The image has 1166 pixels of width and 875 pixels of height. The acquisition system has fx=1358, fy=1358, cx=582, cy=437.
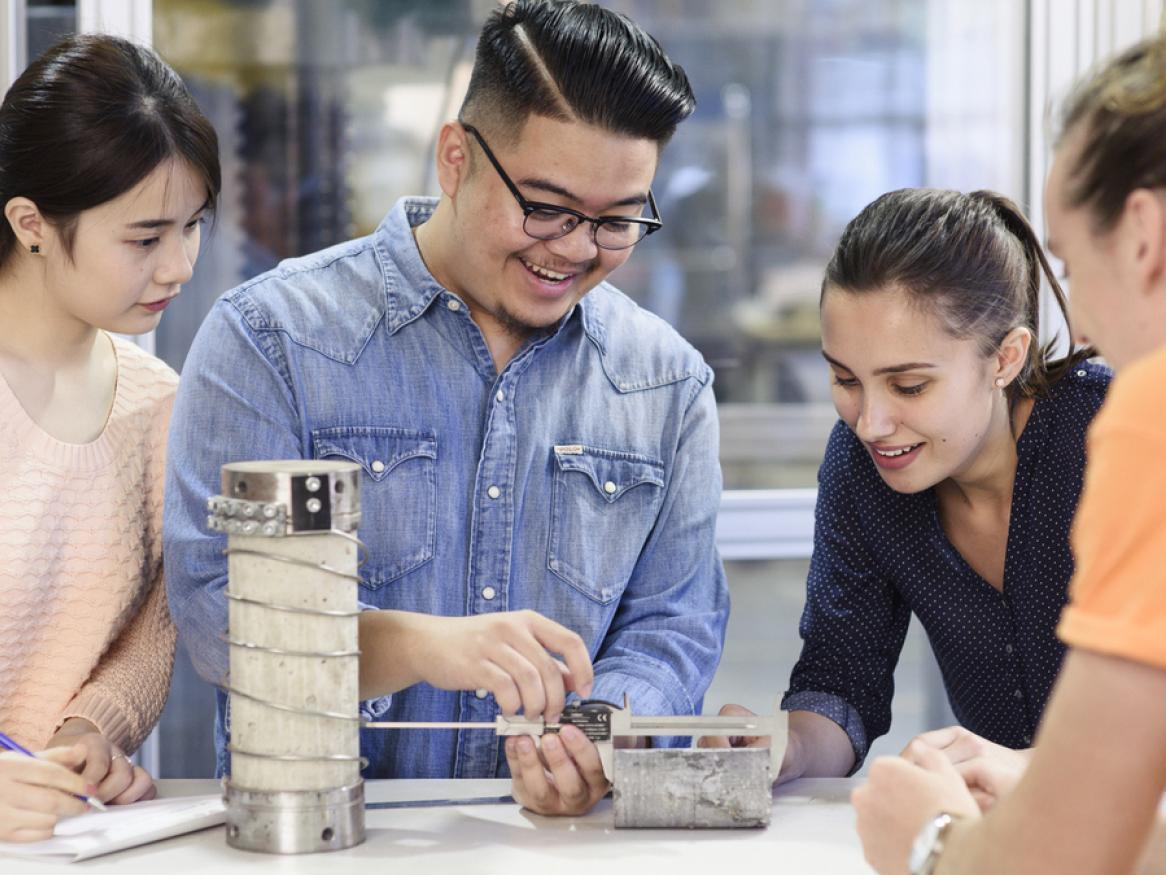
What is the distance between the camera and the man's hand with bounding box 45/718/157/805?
1320 millimetres

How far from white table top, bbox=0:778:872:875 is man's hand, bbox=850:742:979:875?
0.14 metres

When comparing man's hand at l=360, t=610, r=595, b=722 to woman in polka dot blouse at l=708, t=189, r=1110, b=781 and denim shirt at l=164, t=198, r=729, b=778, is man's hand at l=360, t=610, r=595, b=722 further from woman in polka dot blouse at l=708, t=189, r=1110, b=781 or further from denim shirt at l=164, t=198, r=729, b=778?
woman in polka dot blouse at l=708, t=189, r=1110, b=781

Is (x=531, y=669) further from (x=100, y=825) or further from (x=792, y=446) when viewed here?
(x=792, y=446)

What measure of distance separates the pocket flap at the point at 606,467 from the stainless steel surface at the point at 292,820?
585 millimetres

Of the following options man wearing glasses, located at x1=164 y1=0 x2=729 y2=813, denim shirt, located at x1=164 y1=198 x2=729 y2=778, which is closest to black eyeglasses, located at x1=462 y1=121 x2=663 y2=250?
man wearing glasses, located at x1=164 y1=0 x2=729 y2=813

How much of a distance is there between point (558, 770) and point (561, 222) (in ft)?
2.03

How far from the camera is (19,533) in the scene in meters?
1.51

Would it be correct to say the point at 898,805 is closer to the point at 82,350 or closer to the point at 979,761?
the point at 979,761

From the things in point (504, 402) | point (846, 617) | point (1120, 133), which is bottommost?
point (846, 617)

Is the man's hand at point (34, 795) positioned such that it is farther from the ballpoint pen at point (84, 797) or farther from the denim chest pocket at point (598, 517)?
the denim chest pocket at point (598, 517)

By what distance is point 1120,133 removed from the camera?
2.66 feet

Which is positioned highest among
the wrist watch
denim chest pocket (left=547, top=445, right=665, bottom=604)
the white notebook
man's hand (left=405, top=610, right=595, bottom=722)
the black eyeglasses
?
the black eyeglasses

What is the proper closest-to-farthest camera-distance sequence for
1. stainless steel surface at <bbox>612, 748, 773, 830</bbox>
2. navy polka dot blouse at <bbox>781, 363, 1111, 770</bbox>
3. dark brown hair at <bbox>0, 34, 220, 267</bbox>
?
stainless steel surface at <bbox>612, 748, 773, 830</bbox>
dark brown hair at <bbox>0, 34, 220, 267</bbox>
navy polka dot blouse at <bbox>781, 363, 1111, 770</bbox>

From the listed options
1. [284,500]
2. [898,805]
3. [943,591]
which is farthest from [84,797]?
[943,591]
